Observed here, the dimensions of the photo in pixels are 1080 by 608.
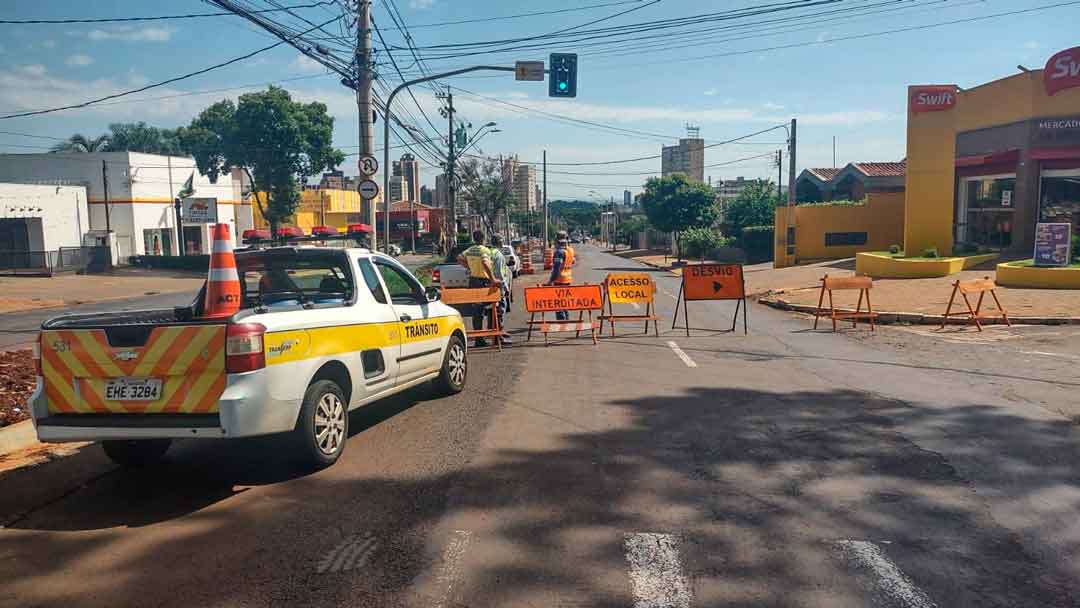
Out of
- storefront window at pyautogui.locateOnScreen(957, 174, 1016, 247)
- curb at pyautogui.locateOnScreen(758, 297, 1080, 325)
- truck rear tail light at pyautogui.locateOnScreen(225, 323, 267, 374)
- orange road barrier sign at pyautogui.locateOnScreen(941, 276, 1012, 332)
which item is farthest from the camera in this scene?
storefront window at pyautogui.locateOnScreen(957, 174, 1016, 247)

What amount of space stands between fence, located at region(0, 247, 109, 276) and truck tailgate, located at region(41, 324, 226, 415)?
1532 inches

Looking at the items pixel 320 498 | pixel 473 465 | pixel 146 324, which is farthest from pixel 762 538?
pixel 146 324

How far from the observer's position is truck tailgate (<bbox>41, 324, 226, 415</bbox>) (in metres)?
5.77

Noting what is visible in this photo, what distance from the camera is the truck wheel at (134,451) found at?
664cm

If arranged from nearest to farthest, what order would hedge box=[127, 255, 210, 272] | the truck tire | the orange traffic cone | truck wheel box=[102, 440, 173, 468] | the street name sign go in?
the orange traffic cone < truck wheel box=[102, 440, 173, 468] < the truck tire < the street name sign < hedge box=[127, 255, 210, 272]

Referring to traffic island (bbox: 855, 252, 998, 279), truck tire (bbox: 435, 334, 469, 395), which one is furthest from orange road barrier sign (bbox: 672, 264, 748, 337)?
traffic island (bbox: 855, 252, 998, 279)

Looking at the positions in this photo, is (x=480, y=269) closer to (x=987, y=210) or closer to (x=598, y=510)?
(x=598, y=510)

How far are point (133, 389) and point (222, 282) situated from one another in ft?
3.45

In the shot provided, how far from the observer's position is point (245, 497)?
592 cm

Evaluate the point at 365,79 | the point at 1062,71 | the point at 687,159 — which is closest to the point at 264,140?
the point at 365,79

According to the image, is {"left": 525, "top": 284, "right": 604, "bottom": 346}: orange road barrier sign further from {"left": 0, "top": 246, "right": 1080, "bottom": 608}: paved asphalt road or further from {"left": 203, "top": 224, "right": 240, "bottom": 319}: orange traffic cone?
{"left": 203, "top": 224, "right": 240, "bottom": 319}: orange traffic cone

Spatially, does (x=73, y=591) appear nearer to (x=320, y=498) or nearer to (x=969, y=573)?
(x=320, y=498)

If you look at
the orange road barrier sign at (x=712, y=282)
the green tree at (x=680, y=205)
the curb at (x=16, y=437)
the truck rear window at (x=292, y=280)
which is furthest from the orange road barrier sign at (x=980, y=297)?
the green tree at (x=680, y=205)

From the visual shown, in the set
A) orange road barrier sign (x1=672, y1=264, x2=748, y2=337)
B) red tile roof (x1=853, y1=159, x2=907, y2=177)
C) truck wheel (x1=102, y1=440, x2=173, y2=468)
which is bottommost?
truck wheel (x1=102, y1=440, x2=173, y2=468)
